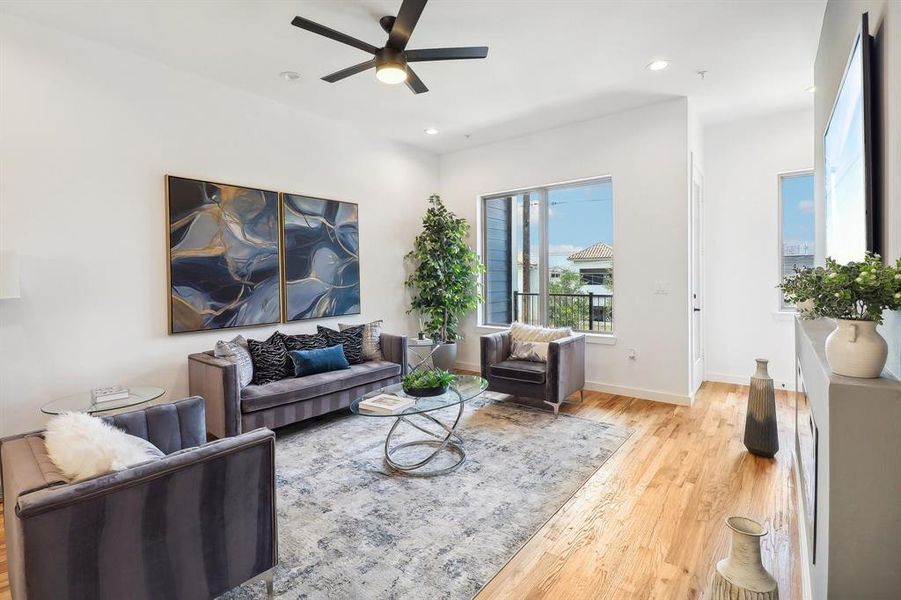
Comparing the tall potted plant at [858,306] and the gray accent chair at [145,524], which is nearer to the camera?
the tall potted plant at [858,306]

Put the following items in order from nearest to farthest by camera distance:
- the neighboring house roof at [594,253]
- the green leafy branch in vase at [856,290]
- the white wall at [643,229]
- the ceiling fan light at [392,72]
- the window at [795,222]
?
the green leafy branch in vase at [856,290] → the ceiling fan light at [392,72] → the white wall at [643,229] → the window at [795,222] → the neighboring house roof at [594,253]

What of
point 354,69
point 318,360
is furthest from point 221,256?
point 354,69

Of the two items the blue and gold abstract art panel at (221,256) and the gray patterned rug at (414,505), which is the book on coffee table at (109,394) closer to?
the blue and gold abstract art panel at (221,256)

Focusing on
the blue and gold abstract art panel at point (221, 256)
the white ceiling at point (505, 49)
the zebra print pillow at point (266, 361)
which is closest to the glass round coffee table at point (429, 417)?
the zebra print pillow at point (266, 361)

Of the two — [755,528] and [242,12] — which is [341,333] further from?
[755,528]

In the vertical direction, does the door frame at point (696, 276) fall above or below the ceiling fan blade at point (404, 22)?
below

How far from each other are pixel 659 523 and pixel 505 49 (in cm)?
337

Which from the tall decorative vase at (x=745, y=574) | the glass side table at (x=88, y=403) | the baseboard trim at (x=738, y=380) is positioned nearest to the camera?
the tall decorative vase at (x=745, y=574)

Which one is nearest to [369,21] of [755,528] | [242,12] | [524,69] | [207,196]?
[242,12]

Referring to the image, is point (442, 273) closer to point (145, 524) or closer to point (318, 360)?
point (318, 360)

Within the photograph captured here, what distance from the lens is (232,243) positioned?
161 inches

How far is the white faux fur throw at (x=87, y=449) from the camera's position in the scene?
147 centimetres

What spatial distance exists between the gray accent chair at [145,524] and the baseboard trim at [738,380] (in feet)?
16.9

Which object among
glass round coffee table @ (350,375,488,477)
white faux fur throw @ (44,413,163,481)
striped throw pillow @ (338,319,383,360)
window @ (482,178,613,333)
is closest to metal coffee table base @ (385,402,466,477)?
glass round coffee table @ (350,375,488,477)
